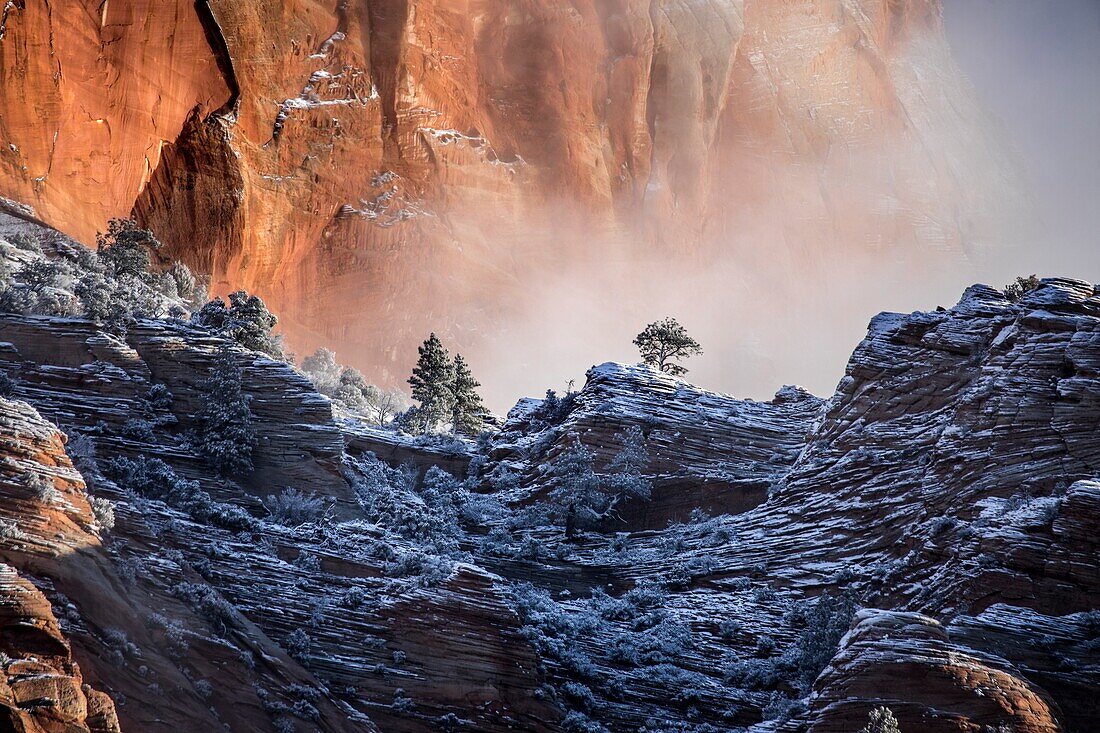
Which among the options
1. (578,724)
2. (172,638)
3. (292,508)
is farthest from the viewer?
(292,508)

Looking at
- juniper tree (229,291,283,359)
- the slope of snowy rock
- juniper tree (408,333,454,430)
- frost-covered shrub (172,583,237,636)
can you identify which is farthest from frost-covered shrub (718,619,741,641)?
juniper tree (408,333,454,430)

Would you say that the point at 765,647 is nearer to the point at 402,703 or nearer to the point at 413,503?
the point at 402,703

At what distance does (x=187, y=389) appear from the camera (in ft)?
135

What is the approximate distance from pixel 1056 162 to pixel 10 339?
6545 inches

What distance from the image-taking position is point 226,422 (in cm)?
3922

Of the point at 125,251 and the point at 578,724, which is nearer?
the point at 578,724

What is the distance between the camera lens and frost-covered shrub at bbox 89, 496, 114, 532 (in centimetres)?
2714

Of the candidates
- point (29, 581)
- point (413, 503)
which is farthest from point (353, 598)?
point (29, 581)

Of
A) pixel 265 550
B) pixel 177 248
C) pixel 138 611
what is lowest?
pixel 138 611

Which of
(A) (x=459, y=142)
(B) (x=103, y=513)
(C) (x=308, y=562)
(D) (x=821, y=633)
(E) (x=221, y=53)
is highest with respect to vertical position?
(A) (x=459, y=142)

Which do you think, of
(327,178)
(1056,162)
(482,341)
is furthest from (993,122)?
(327,178)

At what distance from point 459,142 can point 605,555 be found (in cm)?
5909

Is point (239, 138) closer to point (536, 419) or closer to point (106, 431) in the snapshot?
point (536, 419)

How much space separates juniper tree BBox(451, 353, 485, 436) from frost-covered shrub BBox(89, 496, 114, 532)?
31593 mm
